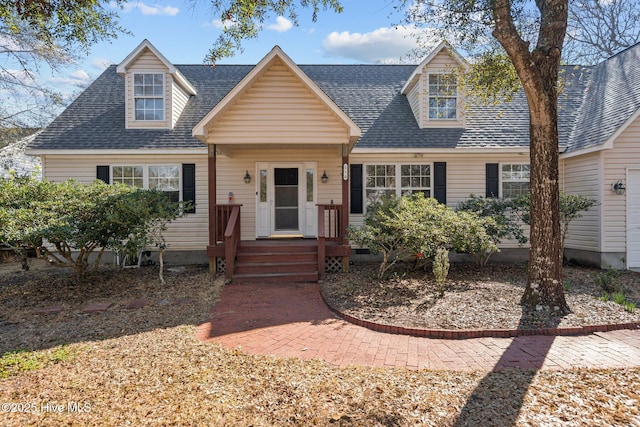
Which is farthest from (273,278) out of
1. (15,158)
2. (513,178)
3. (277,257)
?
(15,158)

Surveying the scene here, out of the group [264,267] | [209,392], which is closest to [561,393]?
[209,392]

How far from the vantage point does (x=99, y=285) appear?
7398mm

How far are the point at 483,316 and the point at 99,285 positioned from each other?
7.38 meters

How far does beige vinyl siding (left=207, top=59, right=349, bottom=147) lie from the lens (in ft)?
25.7

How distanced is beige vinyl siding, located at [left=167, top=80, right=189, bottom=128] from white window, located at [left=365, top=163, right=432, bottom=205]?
5.85 meters

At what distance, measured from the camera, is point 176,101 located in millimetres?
10594

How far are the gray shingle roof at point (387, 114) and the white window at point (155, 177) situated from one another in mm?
622

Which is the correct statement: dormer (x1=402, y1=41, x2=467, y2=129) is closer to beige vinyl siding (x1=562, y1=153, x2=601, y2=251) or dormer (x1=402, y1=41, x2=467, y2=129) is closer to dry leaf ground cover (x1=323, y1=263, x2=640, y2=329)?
beige vinyl siding (x1=562, y1=153, x2=601, y2=251)

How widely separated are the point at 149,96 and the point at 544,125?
995 cm

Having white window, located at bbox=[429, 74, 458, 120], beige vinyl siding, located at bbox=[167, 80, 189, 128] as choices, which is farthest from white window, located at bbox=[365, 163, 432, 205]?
beige vinyl siding, located at bbox=[167, 80, 189, 128]

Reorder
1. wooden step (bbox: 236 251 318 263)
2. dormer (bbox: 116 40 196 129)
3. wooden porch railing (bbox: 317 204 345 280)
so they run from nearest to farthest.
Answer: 1. wooden porch railing (bbox: 317 204 345 280)
2. wooden step (bbox: 236 251 318 263)
3. dormer (bbox: 116 40 196 129)

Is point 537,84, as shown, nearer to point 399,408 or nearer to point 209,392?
point 399,408

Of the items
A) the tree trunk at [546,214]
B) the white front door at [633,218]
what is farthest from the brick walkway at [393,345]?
the white front door at [633,218]

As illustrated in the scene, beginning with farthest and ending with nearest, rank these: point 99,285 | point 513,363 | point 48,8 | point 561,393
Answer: point 99,285 → point 48,8 → point 513,363 → point 561,393
